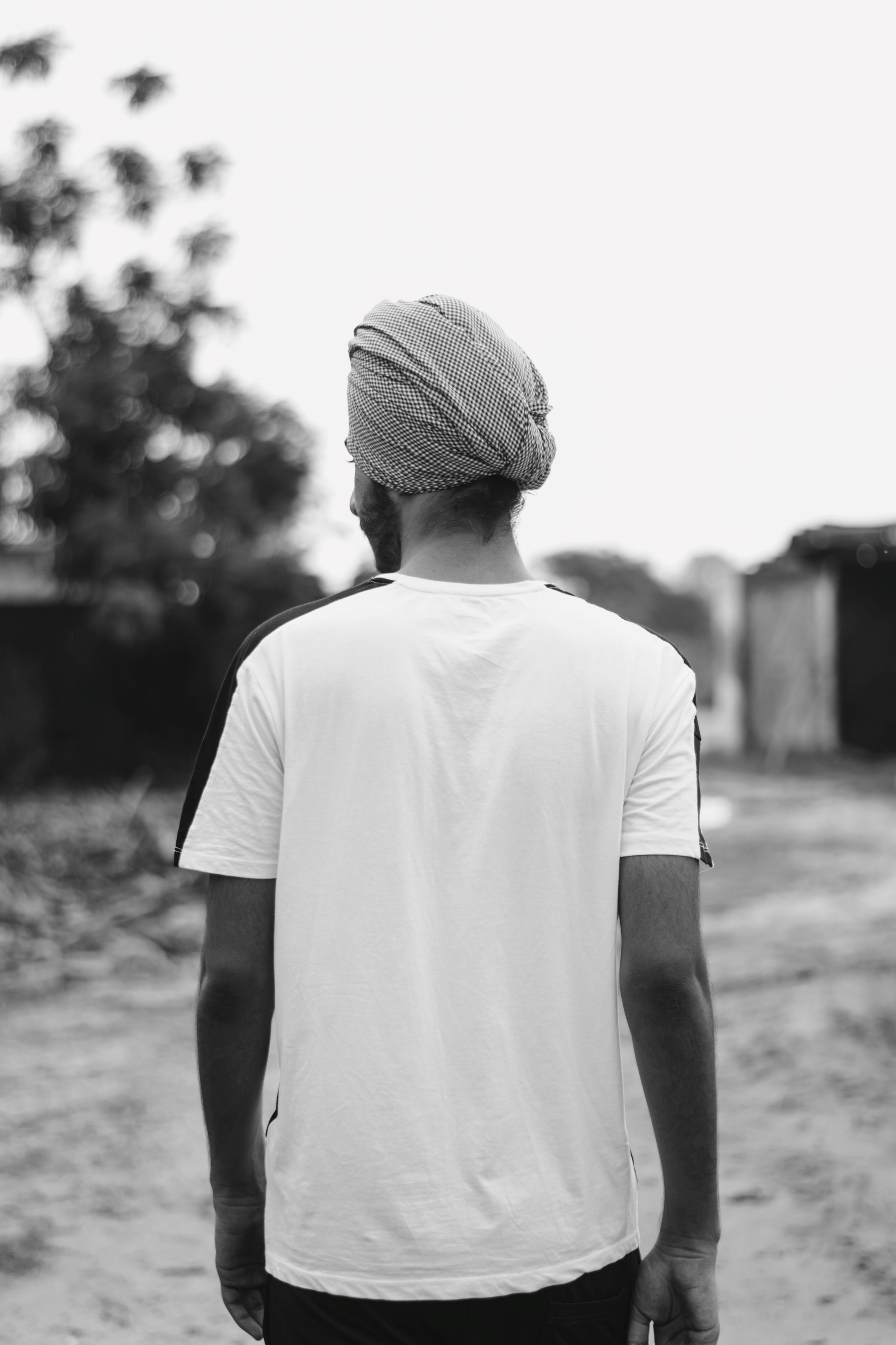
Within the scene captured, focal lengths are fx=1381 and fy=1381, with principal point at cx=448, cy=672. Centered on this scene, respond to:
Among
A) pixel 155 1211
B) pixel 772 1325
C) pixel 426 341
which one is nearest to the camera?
pixel 426 341

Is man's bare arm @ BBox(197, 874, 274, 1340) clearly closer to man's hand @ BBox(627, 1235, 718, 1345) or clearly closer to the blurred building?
man's hand @ BBox(627, 1235, 718, 1345)

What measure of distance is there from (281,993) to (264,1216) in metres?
0.31

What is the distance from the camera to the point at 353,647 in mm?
1430

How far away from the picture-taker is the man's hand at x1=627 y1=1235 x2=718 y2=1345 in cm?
153

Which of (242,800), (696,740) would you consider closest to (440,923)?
(242,800)

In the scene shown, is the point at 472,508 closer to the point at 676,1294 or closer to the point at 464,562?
the point at 464,562

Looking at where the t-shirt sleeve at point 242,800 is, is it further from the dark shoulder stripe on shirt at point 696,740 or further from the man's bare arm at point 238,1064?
the dark shoulder stripe on shirt at point 696,740

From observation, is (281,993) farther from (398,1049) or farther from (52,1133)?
(52,1133)

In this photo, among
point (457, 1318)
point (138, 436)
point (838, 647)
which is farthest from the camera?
point (838, 647)

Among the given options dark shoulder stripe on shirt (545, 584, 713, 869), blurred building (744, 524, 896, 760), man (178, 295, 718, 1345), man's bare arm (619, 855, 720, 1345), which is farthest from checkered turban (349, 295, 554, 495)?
blurred building (744, 524, 896, 760)

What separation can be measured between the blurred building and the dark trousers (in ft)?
54.3

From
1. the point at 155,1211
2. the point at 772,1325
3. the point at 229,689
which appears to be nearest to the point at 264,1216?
the point at 229,689

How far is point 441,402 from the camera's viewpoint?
1476mm

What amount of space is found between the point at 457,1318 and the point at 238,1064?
14.3 inches
